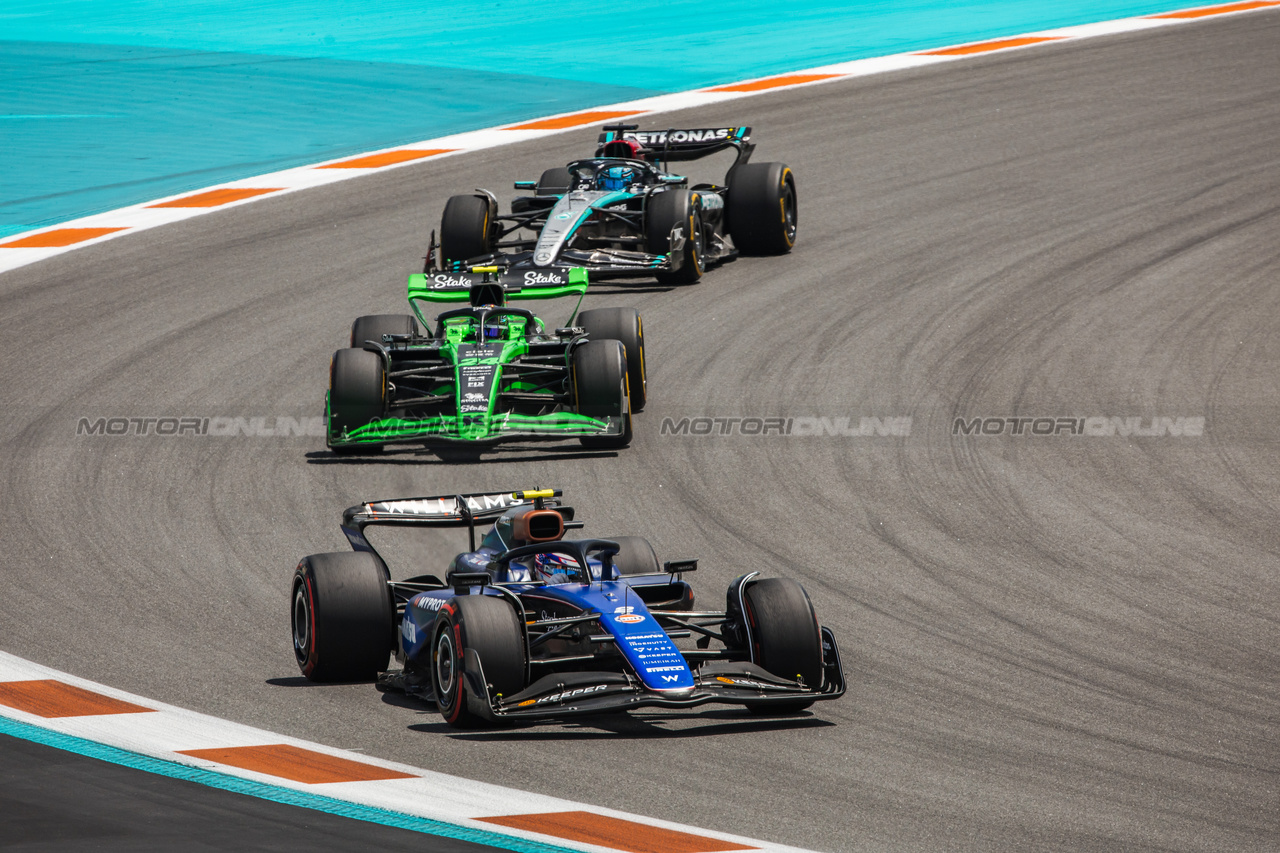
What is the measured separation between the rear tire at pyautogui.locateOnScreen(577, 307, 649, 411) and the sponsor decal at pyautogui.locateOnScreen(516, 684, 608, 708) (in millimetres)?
6156

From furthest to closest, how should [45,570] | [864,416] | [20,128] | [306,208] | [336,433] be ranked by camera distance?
[20,128] < [306,208] < [864,416] < [336,433] < [45,570]

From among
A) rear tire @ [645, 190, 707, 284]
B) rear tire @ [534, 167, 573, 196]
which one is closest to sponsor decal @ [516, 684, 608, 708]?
rear tire @ [645, 190, 707, 284]

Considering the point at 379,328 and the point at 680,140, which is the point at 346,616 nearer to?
the point at 379,328

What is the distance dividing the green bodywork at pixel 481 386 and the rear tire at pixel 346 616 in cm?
413

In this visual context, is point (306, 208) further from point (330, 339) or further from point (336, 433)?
point (336, 433)

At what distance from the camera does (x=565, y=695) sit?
712 centimetres

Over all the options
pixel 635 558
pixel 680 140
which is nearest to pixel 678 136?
pixel 680 140

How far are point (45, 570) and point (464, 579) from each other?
12.1 feet

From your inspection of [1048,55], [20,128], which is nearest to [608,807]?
[20,128]

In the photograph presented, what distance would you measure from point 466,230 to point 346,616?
9.41m

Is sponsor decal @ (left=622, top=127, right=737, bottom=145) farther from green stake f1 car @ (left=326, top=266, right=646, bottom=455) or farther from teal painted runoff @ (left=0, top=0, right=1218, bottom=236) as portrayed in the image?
teal painted runoff @ (left=0, top=0, right=1218, bottom=236)

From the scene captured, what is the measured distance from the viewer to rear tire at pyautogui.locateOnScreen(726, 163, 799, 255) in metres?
17.8

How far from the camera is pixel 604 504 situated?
37.2ft

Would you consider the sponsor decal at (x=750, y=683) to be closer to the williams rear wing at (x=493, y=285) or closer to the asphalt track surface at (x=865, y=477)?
the asphalt track surface at (x=865, y=477)
